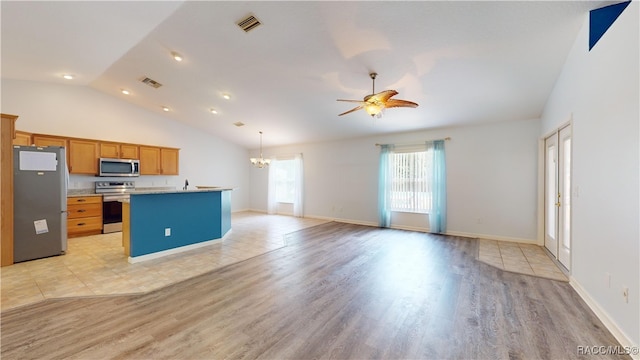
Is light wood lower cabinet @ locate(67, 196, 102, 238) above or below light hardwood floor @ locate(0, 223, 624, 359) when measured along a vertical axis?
above

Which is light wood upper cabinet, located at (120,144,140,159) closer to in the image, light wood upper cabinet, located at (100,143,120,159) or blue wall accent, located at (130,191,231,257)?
light wood upper cabinet, located at (100,143,120,159)

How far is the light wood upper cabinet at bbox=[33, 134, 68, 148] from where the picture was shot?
490cm

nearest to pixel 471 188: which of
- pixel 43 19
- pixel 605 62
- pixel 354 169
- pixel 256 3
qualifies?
pixel 354 169

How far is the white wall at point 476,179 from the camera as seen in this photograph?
4.88m

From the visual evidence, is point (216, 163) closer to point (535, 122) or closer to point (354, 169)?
point (354, 169)

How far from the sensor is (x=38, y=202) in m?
3.71

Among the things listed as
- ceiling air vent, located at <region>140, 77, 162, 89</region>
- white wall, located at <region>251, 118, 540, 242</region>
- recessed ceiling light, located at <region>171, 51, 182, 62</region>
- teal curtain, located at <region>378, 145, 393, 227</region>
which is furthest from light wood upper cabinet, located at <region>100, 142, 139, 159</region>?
teal curtain, located at <region>378, 145, 393, 227</region>

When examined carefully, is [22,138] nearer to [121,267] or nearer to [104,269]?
[104,269]

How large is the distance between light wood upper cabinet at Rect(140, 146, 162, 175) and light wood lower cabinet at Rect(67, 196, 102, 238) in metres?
1.23

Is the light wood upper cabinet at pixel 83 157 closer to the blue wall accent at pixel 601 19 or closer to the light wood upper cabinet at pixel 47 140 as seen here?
the light wood upper cabinet at pixel 47 140

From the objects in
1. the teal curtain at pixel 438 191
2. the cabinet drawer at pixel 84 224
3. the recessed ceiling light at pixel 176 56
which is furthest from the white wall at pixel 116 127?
the teal curtain at pixel 438 191

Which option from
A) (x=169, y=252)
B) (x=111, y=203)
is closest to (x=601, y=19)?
(x=169, y=252)

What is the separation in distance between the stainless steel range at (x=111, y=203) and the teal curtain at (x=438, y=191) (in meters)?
7.15

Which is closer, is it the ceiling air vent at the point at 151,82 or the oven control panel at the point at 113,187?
the ceiling air vent at the point at 151,82
